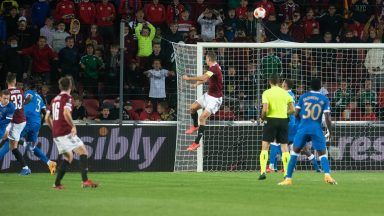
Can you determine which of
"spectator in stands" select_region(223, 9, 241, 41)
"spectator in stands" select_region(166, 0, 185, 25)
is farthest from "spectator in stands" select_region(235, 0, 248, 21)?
"spectator in stands" select_region(166, 0, 185, 25)

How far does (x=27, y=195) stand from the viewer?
612 inches

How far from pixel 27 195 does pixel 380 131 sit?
37.0 ft

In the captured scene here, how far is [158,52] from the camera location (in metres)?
25.5

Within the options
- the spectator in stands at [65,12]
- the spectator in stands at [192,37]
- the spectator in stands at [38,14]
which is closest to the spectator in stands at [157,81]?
the spectator in stands at [192,37]

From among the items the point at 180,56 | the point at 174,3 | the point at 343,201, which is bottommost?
the point at 343,201

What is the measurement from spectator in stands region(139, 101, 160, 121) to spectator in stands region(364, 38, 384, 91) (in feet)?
18.3

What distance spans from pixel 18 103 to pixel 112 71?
Answer: 400 cm

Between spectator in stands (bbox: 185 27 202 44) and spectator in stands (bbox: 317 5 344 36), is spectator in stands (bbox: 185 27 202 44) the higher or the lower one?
the lower one

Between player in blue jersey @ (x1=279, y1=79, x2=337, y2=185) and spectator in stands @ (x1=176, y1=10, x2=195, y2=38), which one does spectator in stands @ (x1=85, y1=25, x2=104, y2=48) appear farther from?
player in blue jersey @ (x1=279, y1=79, x2=337, y2=185)

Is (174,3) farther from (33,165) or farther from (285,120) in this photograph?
(285,120)

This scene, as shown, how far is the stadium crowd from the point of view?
2427cm

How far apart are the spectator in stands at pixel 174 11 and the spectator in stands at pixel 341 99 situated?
556 cm

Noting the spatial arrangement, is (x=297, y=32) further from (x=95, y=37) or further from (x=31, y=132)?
(x=31, y=132)

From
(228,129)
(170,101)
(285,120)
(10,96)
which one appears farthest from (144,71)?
(285,120)
